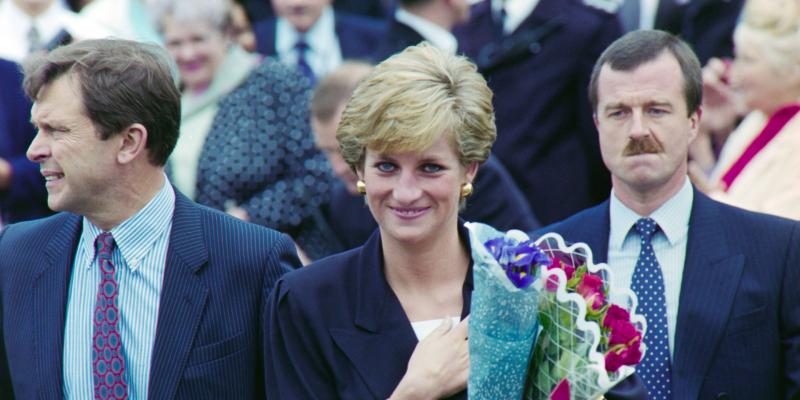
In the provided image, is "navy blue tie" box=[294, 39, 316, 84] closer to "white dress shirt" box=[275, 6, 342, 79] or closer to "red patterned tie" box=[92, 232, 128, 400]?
"white dress shirt" box=[275, 6, 342, 79]

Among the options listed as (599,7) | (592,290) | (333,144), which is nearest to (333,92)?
Result: (333,144)

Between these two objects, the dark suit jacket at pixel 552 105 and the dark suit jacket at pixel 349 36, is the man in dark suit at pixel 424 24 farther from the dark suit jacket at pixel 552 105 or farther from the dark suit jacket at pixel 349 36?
the dark suit jacket at pixel 349 36

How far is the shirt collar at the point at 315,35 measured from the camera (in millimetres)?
9023

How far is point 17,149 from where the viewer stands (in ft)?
24.7

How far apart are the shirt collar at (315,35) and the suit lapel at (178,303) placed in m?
4.28

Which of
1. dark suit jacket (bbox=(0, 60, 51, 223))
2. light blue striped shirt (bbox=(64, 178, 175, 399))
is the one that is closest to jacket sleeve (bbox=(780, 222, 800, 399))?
light blue striped shirt (bbox=(64, 178, 175, 399))

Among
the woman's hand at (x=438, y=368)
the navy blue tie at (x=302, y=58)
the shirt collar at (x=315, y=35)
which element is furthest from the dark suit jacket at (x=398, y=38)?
the woman's hand at (x=438, y=368)

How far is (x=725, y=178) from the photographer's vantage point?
6664 millimetres

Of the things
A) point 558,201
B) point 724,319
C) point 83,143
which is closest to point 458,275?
point 724,319

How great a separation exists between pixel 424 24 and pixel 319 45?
141 centimetres

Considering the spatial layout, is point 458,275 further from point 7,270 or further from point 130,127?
point 7,270

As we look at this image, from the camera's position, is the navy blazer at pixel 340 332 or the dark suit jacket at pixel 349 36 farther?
the dark suit jacket at pixel 349 36

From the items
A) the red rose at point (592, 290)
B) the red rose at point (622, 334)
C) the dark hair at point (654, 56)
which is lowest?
the red rose at point (622, 334)

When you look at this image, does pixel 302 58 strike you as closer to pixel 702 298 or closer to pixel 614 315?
pixel 702 298
